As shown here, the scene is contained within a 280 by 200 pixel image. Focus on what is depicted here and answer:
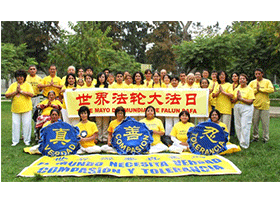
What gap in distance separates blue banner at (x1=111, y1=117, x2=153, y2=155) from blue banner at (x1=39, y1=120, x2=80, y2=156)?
2.51 ft

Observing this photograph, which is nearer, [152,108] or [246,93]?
[152,108]

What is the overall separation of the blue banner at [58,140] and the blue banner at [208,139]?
2198 millimetres

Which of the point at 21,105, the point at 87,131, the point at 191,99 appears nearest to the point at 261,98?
the point at 191,99

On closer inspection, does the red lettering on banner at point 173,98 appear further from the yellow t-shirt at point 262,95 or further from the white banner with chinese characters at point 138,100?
the yellow t-shirt at point 262,95

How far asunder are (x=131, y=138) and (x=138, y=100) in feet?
4.62

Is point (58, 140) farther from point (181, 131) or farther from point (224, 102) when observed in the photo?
point (224, 102)

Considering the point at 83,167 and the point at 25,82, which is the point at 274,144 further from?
the point at 25,82

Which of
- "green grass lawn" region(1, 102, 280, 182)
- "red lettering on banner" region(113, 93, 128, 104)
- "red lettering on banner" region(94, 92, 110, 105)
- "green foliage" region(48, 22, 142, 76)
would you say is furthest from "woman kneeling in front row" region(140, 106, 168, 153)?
"green foliage" region(48, 22, 142, 76)

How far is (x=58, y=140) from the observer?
504 centimetres

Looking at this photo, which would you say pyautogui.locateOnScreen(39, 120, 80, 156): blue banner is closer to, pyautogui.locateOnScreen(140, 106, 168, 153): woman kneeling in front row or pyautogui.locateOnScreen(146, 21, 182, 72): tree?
pyautogui.locateOnScreen(140, 106, 168, 153): woman kneeling in front row

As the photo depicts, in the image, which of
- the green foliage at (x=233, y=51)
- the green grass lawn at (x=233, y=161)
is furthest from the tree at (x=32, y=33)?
the green grass lawn at (x=233, y=161)

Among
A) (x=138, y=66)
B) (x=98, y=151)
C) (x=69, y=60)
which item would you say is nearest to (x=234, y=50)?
(x=138, y=66)

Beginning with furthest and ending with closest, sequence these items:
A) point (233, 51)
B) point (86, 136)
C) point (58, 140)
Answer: point (233, 51) < point (86, 136) < point (58, 140)

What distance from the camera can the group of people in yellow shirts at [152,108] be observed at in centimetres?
554
